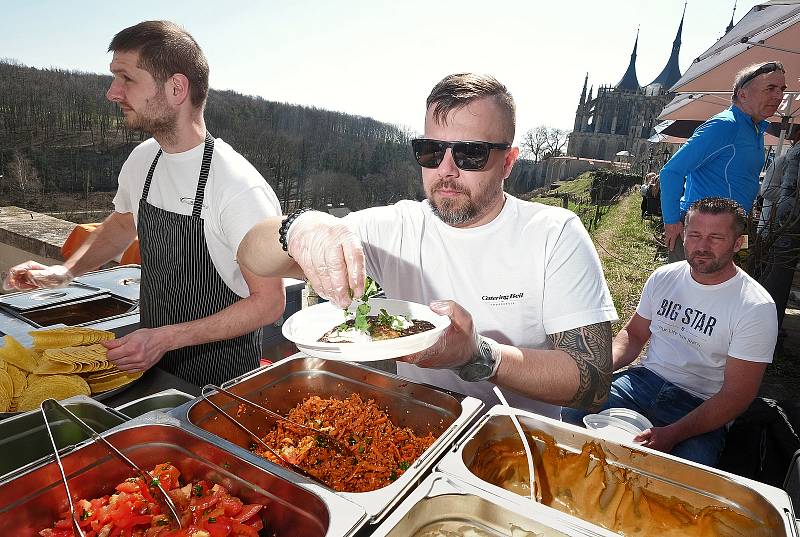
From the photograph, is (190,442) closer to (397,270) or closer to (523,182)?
(397,270)

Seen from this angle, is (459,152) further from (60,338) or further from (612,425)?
(60,338)

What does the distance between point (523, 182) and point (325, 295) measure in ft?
256

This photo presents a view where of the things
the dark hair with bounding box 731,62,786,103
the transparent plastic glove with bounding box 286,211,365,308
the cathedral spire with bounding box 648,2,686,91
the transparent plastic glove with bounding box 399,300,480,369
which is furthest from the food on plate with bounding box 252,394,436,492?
the cathedral spire with bounding box 648,2,686,91

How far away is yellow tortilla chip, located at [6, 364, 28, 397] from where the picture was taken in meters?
1.85

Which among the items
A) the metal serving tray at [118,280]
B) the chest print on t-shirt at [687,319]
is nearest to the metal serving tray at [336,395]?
the metal serving tray at [118,280]

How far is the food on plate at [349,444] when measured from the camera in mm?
1525

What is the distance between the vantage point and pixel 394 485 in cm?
124

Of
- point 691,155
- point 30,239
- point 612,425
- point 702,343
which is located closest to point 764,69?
point 691,155

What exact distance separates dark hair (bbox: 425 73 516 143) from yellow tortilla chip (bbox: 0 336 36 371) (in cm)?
204

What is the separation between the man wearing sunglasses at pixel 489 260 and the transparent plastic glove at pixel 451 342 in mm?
16

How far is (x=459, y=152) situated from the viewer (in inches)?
82.3

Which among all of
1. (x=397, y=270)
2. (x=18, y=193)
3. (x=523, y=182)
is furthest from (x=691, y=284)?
(x=523, y=182)

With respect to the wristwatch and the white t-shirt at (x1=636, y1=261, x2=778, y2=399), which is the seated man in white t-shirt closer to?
the white t-shirt at (x1=636, y1=261, x2=778, y2=399)

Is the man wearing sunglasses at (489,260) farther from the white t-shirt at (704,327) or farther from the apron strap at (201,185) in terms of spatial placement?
the white t-shirt at (704,327)
